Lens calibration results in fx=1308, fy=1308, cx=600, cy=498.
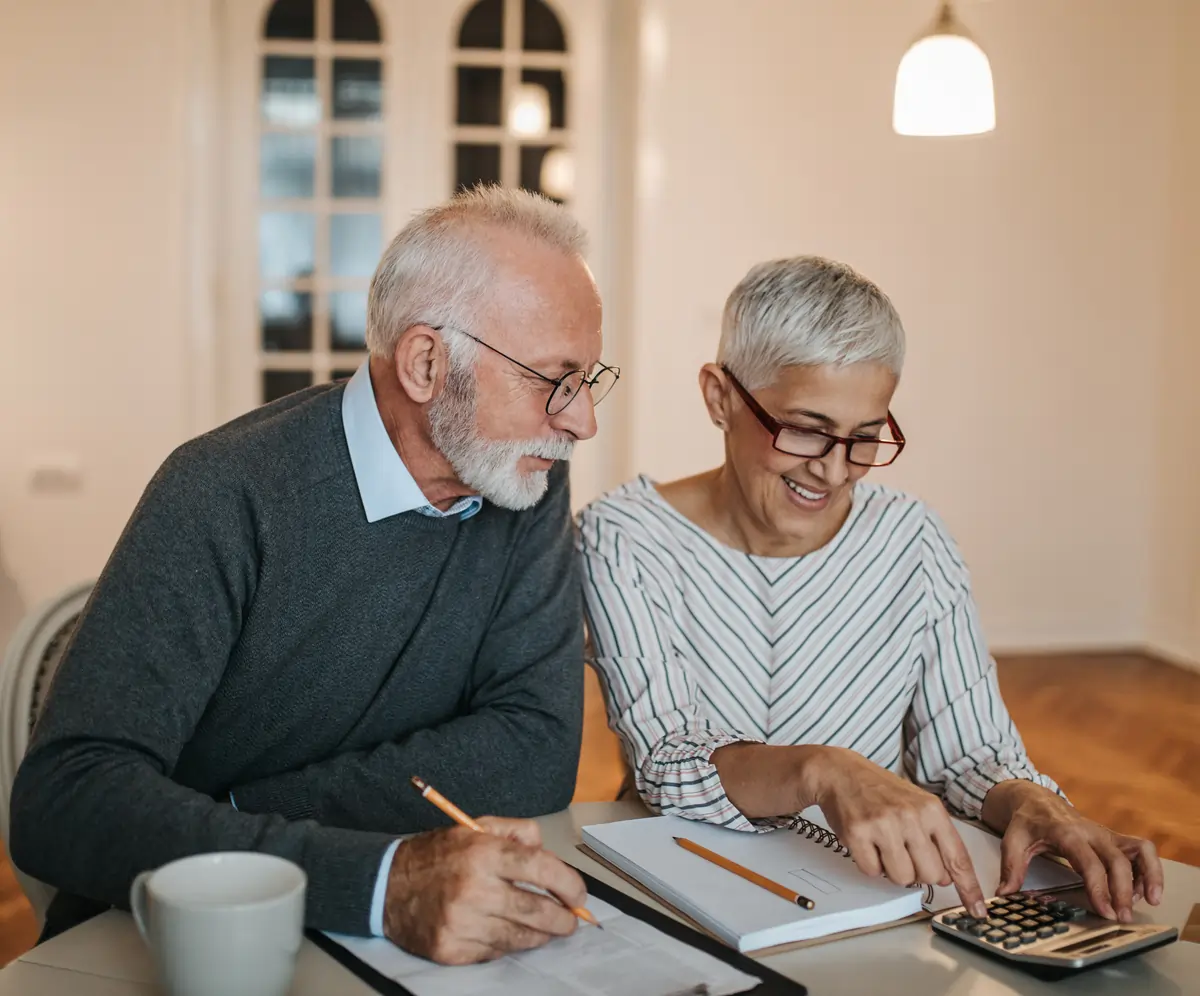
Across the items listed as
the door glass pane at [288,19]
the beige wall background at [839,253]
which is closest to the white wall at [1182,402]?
the beige wall background at [839,253]

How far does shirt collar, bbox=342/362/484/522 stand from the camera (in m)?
1.52

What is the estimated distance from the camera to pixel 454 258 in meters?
1.52

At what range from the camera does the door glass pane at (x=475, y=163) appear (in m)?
5.73

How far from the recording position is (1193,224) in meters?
5.78

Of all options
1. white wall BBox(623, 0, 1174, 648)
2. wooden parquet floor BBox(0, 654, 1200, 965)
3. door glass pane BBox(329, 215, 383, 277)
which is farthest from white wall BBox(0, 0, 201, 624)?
wooden parquet floor BBox(0, 654, 1200, 965)

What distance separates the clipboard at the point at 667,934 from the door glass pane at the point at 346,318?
484 centimetres

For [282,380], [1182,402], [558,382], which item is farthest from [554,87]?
[558,382]

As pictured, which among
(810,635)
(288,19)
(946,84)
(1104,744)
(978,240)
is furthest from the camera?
(978,240)

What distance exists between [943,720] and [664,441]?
4.04 meters

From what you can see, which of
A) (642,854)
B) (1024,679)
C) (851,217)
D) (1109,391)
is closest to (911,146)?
(851,217)

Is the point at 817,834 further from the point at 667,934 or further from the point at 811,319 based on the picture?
the point at 811,319

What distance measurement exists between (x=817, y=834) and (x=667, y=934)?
0.32 metres

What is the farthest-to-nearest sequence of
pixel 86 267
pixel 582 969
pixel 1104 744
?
pixel 86 267
pixel 1104 744
pixel 582 969

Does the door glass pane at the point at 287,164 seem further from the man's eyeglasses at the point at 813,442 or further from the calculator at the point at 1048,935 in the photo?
the calculator at the point at 1048,935
